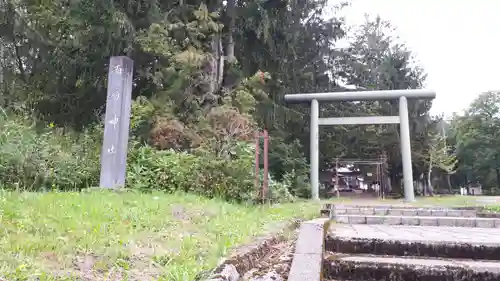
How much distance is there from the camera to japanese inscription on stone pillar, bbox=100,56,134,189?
6.01m

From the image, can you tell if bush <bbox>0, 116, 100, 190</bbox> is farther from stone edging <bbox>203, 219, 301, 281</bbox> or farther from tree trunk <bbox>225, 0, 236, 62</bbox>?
tree trunk <bbox>225, 0, 236, 62</bbox>

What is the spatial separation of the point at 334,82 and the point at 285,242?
1423 cm

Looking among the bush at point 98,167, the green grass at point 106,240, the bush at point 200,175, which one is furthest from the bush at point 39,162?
the green grass at point 106,240

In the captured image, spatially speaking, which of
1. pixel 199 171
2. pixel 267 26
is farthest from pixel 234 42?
pixel 199 171

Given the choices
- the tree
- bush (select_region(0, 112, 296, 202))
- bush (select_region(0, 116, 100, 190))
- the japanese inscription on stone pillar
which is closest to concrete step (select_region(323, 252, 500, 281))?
bush (select_region(0, 112, 296, 202))

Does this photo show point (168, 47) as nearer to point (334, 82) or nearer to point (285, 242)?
point (285, 242)

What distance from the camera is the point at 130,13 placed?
33.5ft

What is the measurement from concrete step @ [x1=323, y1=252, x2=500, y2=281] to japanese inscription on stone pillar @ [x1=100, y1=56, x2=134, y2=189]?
4280 millimetres

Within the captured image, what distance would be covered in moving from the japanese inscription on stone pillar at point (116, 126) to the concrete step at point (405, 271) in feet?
14.0

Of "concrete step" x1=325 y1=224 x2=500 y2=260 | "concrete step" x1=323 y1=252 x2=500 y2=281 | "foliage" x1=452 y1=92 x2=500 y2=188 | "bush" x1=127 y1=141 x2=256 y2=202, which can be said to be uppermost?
"foliage" x1=452 y1=92 x2=500 y2=188

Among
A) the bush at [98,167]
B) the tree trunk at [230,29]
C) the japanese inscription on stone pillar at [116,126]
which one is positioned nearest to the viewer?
the bush at [98,167]

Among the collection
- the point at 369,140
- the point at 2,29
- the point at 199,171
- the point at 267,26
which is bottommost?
the point at 199,171

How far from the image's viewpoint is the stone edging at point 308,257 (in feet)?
6.93

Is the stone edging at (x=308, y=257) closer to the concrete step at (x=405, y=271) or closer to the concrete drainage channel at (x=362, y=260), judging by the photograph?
the concrete drainage channel at (x=362, y=260)
